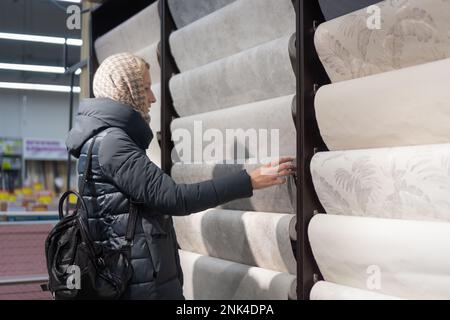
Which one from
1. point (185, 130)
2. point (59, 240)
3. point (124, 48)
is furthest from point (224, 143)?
point (124, 48)

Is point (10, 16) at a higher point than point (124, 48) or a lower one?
higher

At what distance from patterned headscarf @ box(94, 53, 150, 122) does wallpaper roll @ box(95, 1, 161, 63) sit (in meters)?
1.02

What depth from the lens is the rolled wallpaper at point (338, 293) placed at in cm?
143

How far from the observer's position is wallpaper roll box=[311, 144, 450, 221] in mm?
1255

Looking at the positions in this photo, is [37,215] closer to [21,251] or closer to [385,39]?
[21,251]

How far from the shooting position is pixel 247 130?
1966mm

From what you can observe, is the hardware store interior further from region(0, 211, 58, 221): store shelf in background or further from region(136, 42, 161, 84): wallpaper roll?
region(0, 211, 58, 221): store shelf in background

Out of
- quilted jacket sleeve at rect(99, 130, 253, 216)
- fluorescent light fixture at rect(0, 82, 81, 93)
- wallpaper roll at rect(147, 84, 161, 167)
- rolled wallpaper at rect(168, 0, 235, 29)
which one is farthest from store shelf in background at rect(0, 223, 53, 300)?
fluorescent light fixture at rect(0, 82, 81, 93)

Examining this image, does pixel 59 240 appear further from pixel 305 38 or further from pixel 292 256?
pixel 305 38

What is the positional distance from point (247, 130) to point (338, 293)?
66 cm

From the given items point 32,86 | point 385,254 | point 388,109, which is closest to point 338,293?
point 385,254

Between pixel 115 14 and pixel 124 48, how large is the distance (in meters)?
0.33

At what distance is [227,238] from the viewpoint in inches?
82.4

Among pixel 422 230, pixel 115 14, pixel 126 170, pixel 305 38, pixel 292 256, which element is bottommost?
pixel 292 256
